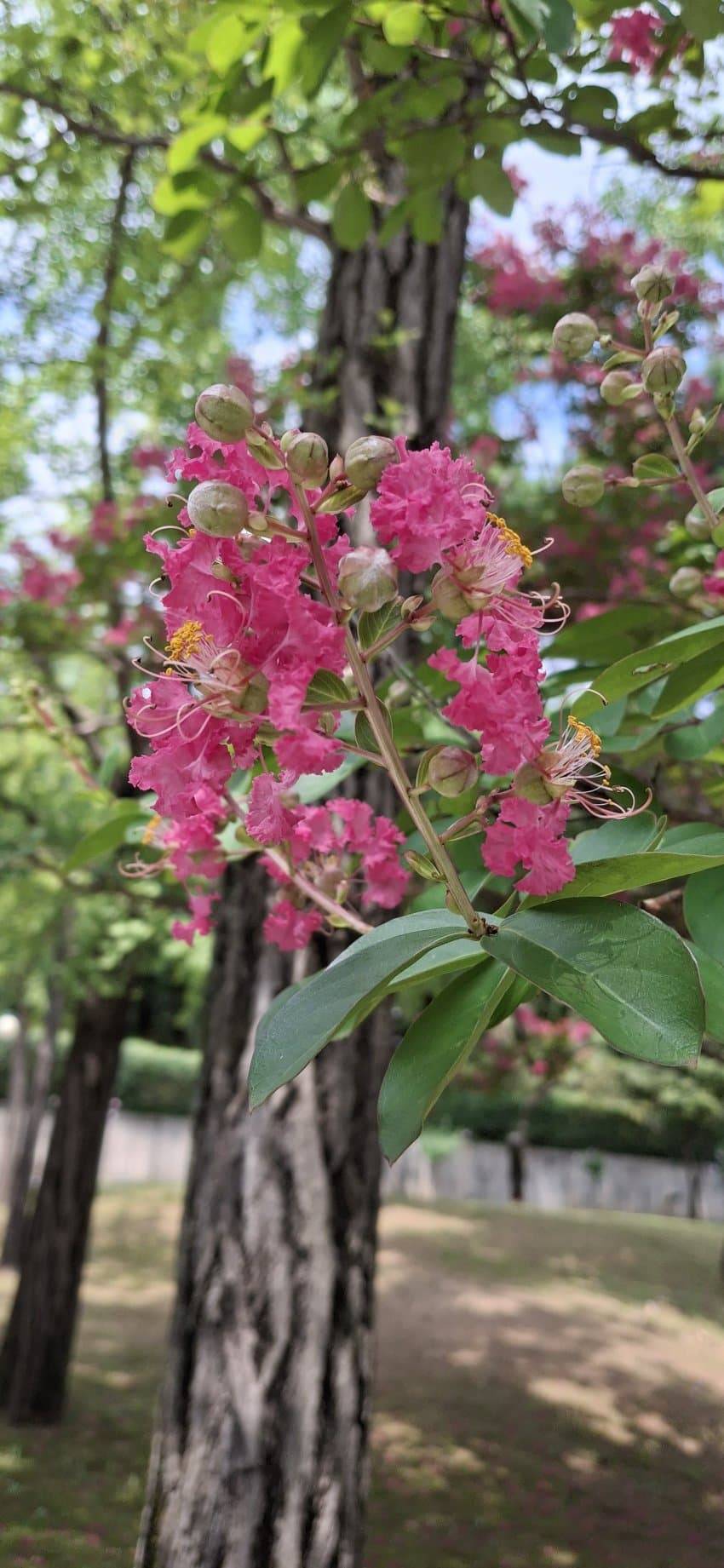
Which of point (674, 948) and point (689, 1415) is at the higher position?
point (674, 948)

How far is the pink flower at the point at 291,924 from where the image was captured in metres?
1.01

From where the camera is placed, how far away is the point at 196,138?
162 centimetres

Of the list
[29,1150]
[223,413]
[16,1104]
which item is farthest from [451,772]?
[16,1104]

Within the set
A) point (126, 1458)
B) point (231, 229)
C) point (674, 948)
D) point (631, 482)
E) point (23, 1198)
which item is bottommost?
point (126, 1458)

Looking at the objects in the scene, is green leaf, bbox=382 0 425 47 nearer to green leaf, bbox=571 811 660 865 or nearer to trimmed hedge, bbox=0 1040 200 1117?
green leaf, bbox=571 811 660 865

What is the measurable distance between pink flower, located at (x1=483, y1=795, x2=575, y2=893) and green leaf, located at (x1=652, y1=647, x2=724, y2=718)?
0.67 feet

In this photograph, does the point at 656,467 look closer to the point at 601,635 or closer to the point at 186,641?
the point at 601,635

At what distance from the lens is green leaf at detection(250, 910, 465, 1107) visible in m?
0.56

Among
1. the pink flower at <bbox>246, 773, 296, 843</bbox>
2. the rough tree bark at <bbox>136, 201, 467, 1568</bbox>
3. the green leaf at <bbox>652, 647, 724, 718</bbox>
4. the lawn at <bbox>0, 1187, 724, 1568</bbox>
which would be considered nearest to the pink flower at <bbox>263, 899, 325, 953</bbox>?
the pink flower at <bbox>246, 773, 296, 843</bbox>

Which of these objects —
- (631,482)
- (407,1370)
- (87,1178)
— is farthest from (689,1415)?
(631,482)

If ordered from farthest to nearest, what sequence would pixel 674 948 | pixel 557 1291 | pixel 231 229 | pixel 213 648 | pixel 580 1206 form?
pixel 580 1206, pixel 557 1291, pixel 231 229, pixel 213 648, pixel 674 948

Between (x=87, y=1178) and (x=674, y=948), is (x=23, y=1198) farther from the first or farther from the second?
(x=674, y=948)

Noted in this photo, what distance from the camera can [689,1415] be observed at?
4.89 meters

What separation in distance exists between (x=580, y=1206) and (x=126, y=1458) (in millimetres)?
9710
